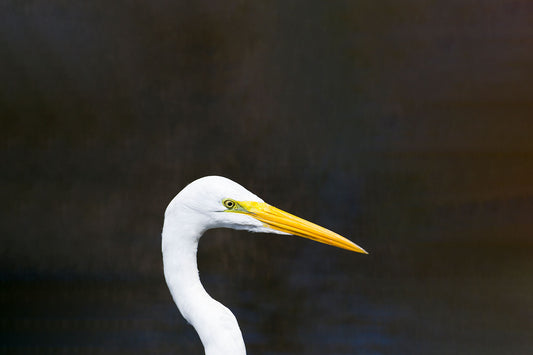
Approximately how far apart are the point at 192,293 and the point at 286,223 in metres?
0.24

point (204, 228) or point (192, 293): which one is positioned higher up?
point (204, 228)

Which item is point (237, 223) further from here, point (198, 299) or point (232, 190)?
point (198, 299)

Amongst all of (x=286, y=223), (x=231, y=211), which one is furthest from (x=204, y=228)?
(x=286, y=223)

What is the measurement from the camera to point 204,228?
53.9 inches

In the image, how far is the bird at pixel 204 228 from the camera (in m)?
1.35

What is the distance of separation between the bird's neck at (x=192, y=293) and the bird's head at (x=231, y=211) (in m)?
0.03

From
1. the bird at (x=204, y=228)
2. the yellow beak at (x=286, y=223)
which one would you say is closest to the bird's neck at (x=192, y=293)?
the bird at (x=204, y=228)

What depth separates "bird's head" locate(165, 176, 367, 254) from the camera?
1.35 metres

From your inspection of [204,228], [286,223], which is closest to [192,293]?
[204,228]

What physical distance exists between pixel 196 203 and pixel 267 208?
148 mm

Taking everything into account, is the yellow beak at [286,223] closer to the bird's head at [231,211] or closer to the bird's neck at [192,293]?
the bird's head at [231,211]

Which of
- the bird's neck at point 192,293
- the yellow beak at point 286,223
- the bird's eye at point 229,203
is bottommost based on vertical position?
the bird's neck at point 192,293

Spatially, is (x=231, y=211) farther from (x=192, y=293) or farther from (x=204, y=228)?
(x=192, y=293)

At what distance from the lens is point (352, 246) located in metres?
1.38
